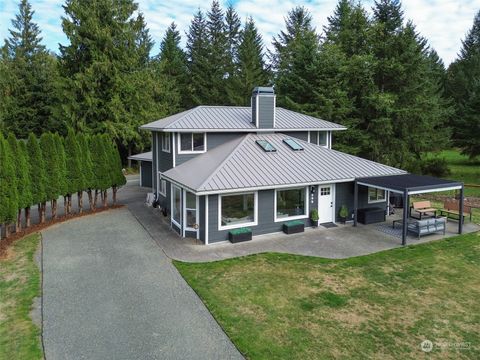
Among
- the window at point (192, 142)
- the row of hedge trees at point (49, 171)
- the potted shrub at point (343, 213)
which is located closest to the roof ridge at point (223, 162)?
the window at point (192, 142)

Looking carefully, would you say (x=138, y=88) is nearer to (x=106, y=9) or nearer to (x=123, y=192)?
(x=106, y=9)

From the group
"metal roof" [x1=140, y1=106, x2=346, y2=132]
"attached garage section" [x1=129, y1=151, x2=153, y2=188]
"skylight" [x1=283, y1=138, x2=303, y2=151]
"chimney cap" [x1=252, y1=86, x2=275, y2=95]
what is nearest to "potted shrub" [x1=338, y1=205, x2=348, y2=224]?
"skylight" [x1=283, y1=138, x2=303, y2=151]

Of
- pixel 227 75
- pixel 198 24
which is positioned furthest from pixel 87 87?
pixel 198 24

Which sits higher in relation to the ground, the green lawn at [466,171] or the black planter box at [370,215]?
the green lawn at [466,171]

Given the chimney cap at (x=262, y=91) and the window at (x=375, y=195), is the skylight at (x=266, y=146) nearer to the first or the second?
the chimney cap at (x=262, y=91)

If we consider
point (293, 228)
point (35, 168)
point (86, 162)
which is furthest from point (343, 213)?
point (35, 168)

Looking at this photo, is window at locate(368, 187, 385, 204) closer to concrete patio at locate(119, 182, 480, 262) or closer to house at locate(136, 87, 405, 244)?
house at locate(136, 87, 405, 244)
